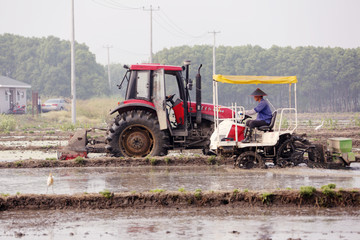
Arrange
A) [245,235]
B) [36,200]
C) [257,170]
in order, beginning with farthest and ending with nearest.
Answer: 1. [257,170]
2. [36,200]
3. [245,235]

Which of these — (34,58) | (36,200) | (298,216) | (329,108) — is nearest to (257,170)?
(298,216)

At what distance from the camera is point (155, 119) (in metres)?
15.0

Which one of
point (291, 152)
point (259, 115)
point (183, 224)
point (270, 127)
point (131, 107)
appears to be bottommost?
point (183, 224)

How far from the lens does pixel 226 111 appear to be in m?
15.0

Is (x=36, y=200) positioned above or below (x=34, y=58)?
below

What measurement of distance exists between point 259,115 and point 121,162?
3875 millimetres

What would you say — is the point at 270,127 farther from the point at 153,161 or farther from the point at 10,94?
the point at 10,94

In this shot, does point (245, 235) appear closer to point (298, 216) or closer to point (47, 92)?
point (298, 216)

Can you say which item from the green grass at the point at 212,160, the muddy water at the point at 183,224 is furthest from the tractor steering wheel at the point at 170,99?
the muddy water at the point at 183,224

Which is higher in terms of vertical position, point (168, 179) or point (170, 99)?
point (170, 99)

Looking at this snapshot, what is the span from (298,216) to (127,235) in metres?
2.74

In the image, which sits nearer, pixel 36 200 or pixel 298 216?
pixel 298 216

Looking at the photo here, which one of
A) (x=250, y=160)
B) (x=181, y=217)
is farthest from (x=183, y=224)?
(x=250, y=160)

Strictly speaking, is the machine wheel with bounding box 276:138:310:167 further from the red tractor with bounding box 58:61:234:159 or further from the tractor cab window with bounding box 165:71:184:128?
the tractor cab window with bounding box 165:71:184:128
